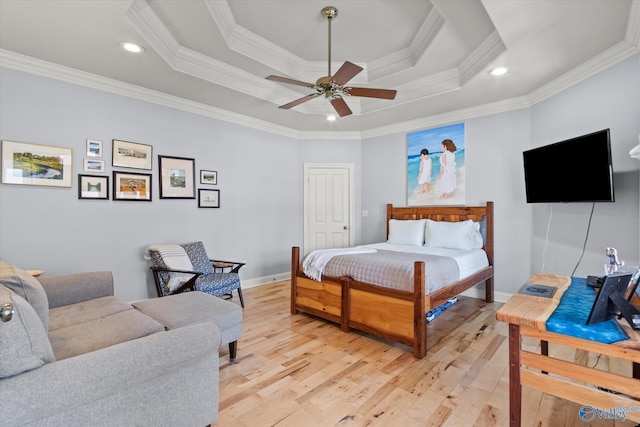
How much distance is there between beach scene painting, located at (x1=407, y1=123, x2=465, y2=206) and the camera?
4.44 m

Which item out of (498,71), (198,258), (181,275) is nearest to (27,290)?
(181,275)

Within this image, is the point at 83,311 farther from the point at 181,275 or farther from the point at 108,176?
the point at 108,176

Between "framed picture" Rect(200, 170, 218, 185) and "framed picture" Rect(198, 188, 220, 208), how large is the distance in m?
0.13

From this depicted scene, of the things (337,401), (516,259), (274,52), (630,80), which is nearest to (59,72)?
(274,52)

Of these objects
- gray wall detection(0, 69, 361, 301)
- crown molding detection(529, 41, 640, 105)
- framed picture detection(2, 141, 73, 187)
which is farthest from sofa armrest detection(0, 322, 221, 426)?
crown molding detection(529, 41, 640, 105)

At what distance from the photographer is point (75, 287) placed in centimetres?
245

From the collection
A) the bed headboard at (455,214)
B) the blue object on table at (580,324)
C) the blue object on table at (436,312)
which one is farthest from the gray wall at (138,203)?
the blue object on table at (580,324)

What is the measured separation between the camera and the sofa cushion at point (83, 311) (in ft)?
6.53

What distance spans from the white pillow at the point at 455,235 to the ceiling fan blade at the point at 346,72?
2.53 meters

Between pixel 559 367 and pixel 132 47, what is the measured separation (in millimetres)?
3852

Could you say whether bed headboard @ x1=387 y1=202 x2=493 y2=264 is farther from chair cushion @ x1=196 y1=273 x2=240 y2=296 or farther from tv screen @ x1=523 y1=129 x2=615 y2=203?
chair cushion @ x1=196 y1=273 x2=240 y2=296

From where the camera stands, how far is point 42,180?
3057 mm

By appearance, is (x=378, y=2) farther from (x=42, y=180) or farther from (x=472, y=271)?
(x=42, y=180)

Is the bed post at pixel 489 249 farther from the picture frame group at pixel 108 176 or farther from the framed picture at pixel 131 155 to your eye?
the framed picture at pixel 131 155
